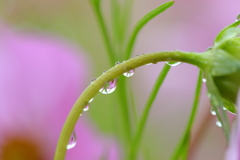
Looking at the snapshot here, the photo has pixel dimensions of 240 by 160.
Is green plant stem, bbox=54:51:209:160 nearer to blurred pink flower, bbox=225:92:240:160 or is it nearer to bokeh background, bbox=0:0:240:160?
blurred pink flower, bbox=225:92:240:160

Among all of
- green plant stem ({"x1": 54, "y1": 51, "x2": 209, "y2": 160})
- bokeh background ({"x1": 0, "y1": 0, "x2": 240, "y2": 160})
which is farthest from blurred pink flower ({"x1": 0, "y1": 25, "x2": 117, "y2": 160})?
green plant stem ({"x1": 54, "y1": 51, "x2": 209, "y2": 160})

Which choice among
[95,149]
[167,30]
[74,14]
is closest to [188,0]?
[167,30]

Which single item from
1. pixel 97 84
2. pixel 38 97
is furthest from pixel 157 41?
pixel 97 84

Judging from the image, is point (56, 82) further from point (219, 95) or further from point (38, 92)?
point (219, 95)

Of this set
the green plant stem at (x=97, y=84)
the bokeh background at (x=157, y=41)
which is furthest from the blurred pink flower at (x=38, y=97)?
the green plant stem at (x=97, y=84)

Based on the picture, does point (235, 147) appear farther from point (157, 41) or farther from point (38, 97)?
point (157, 41)

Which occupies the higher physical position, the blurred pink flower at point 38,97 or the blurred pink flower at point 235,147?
the blurred pink flower at point 38,97

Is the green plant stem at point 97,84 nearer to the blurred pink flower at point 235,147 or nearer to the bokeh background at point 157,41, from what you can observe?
the blurred pink flower at point 235,147
